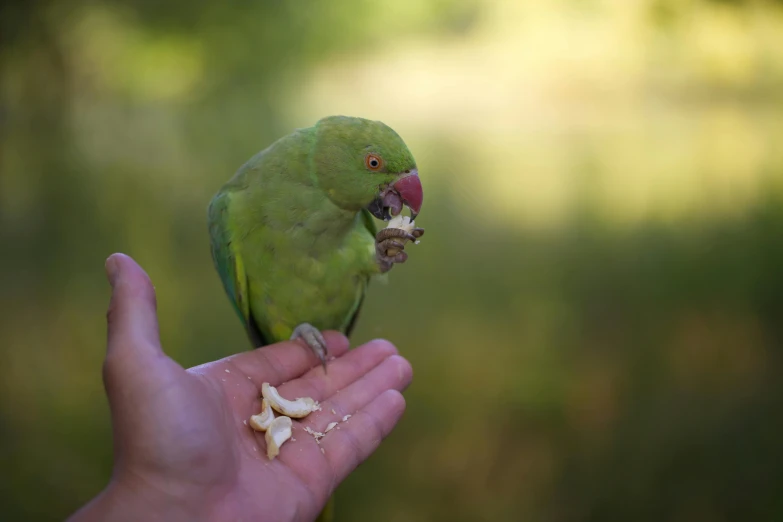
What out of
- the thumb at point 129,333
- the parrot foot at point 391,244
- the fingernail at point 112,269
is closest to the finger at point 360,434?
the parrot foot at point 391,244

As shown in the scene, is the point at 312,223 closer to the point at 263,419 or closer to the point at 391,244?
the point at 391,244

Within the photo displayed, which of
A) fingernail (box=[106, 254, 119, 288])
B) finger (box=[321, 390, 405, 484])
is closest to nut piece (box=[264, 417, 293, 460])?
finger (box=[321, 390, 405, 484])

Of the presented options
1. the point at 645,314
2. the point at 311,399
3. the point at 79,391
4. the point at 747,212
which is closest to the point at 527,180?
the point at 645,314

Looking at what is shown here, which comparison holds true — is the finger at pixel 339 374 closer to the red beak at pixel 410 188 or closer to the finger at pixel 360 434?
the finger at pixel 360 434

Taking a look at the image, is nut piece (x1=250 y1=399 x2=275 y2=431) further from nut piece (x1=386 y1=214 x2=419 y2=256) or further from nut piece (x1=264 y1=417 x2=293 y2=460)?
nut piece (x1=386 y1=214 x2=419 y2=256)

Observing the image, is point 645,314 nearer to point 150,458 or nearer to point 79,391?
point 150,458
